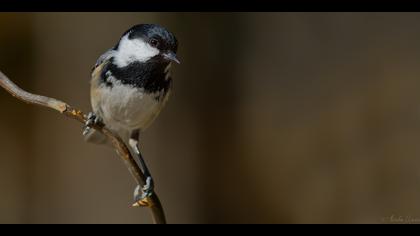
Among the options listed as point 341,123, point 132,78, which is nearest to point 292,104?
point 341,123

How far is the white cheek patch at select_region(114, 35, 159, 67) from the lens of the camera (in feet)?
6.03

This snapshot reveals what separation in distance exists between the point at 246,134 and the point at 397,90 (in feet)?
3.47

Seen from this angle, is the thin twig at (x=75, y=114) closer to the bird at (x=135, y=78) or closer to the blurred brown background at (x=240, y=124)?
the bird at (x=135, y=78)

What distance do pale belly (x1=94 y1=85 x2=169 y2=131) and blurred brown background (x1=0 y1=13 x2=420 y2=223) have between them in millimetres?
1472

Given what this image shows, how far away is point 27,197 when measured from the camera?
382cm

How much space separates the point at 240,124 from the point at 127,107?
2173mm

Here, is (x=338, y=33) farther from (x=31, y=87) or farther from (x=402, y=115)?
(x=31, y=87)

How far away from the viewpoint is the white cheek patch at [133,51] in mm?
1839

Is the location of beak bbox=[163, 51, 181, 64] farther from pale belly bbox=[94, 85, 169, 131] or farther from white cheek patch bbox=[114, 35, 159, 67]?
pale belly bbox=[94, 85, 169, 131]

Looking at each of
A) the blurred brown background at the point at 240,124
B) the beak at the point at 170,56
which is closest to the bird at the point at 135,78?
the beak at the point at 170,56

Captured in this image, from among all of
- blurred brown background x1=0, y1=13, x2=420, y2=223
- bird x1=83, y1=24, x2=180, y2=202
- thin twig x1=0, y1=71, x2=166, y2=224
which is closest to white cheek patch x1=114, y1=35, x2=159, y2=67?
bird x1=83, y1=24, x2=180, y2=202

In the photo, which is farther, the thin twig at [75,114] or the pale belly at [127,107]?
the pale belly at [127,107]

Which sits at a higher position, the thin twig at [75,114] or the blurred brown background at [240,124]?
the thin twig at [75,114]

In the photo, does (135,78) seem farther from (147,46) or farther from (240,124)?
(240,124)
